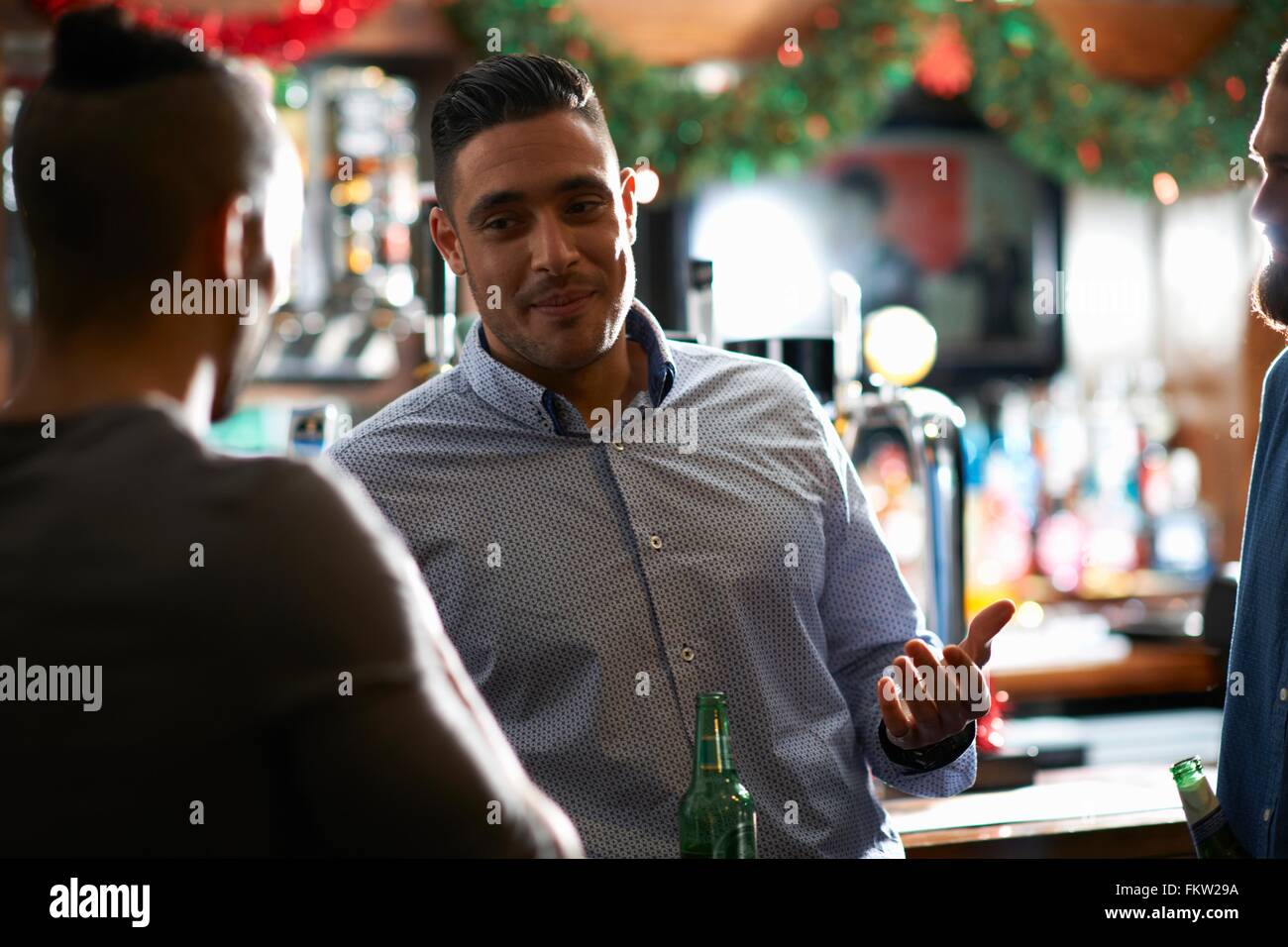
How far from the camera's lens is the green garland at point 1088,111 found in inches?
146

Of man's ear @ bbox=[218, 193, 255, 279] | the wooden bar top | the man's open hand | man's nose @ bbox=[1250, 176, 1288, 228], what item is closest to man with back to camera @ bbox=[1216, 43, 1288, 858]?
man's nose @ bbox=[1250, 176, 1288, 228]

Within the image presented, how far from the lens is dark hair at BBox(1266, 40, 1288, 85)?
3.97 feet

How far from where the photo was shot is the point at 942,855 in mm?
1595

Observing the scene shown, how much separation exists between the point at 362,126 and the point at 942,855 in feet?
8.68

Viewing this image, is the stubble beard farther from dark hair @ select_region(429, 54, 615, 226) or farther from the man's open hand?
dark hair @ select_region(429, 54, 615, 226)

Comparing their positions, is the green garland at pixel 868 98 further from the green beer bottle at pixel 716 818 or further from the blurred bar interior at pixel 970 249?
the green beer bottle at pixel 716 818

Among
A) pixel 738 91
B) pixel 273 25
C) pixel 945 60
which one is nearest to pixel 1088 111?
pixel 945 60

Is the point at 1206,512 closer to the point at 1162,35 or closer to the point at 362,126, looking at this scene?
the point at 1162,35

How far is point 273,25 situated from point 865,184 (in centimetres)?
212

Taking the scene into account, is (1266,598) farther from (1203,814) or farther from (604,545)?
(604,545)

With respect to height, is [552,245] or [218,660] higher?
[552,245]

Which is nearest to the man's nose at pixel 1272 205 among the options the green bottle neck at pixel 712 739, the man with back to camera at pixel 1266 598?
the man with back to camera at pixel 1266 598

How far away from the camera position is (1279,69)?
4.02 ft

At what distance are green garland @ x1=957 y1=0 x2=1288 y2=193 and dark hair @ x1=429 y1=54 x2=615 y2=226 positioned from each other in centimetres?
257
